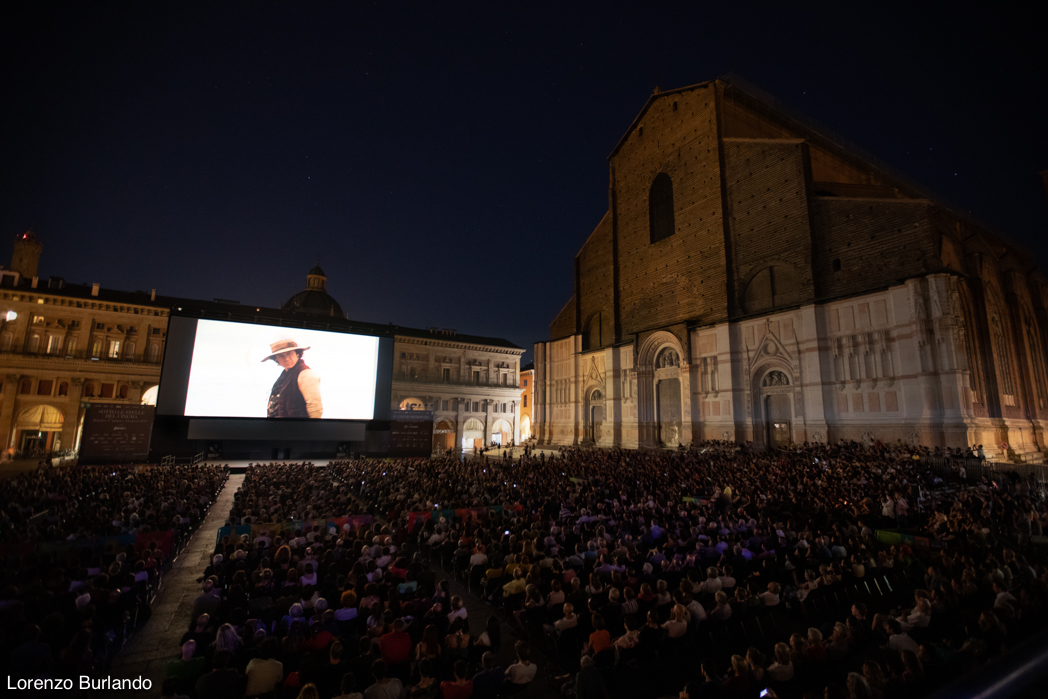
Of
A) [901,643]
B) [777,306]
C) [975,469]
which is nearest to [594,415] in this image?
[777,306]

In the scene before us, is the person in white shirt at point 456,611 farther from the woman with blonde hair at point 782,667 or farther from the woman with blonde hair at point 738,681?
the woman with blonde hair at point 782,667

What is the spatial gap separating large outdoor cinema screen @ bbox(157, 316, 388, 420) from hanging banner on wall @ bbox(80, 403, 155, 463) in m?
1.28

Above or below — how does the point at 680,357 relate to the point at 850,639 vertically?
above

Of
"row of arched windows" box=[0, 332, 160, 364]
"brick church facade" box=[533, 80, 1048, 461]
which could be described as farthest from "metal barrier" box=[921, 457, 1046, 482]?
"row of arched windows" box=[0, 332, 160, 364]

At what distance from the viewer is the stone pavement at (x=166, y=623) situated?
267 inches

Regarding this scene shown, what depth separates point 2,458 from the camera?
34344mm

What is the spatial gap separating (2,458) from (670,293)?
47.8 m

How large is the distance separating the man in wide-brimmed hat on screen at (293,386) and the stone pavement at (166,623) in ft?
62.1

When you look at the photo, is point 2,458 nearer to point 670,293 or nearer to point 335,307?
point 335,307

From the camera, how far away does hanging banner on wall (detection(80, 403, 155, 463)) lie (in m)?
27.1

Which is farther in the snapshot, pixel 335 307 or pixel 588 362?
pixel 335 307

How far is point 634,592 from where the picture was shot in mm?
7316

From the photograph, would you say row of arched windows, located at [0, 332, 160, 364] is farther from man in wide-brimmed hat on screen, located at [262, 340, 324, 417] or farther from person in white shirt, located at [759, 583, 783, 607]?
A: person in white shirt, located at [759, 583, 783, 607]

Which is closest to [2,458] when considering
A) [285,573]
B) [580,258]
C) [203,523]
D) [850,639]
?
[203,523]
